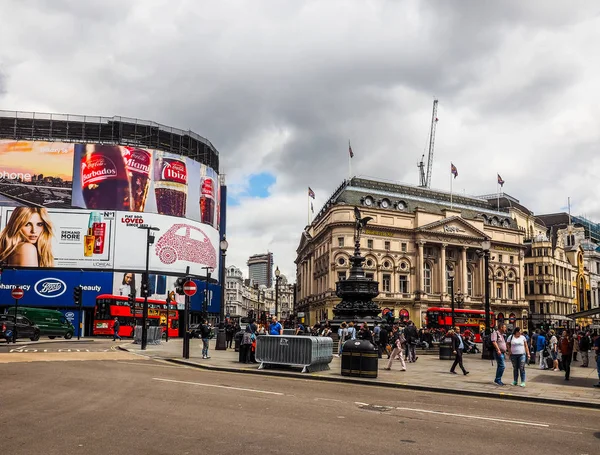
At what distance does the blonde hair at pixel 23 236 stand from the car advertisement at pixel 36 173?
41.7 inches

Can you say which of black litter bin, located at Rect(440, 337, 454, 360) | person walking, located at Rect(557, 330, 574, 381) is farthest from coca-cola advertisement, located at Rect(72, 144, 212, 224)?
person walking, located at Rect(557, 330, 574, 381)

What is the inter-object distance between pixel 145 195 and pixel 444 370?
205 feet

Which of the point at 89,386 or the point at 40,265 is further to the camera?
the point at 40,265

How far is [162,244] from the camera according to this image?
77500 mm

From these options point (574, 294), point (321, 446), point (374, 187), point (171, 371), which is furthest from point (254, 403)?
point (574, 294)

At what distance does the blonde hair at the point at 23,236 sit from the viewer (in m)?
73.0

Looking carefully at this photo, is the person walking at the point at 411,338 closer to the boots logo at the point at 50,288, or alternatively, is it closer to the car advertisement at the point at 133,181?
the car advertisement at the point at 133,181

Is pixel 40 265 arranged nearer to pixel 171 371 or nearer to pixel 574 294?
pixel 171 371

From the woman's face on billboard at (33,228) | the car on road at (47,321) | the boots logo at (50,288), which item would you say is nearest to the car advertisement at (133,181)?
the woman's face on billboard at (33,228)

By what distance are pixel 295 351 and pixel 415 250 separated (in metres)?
73.7

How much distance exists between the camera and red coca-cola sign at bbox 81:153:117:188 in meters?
75.2

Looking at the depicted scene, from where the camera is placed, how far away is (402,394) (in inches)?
565

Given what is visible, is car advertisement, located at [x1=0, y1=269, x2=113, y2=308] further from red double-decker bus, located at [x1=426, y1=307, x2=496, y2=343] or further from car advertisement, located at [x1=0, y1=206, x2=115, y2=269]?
red double-decker bus, located at [x1=426, y1=307, x2=496, y2=343]

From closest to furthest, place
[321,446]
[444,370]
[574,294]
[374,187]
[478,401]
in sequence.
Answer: [321,446] → [478,401] → [444,370] → [374,187] → [574,294]
